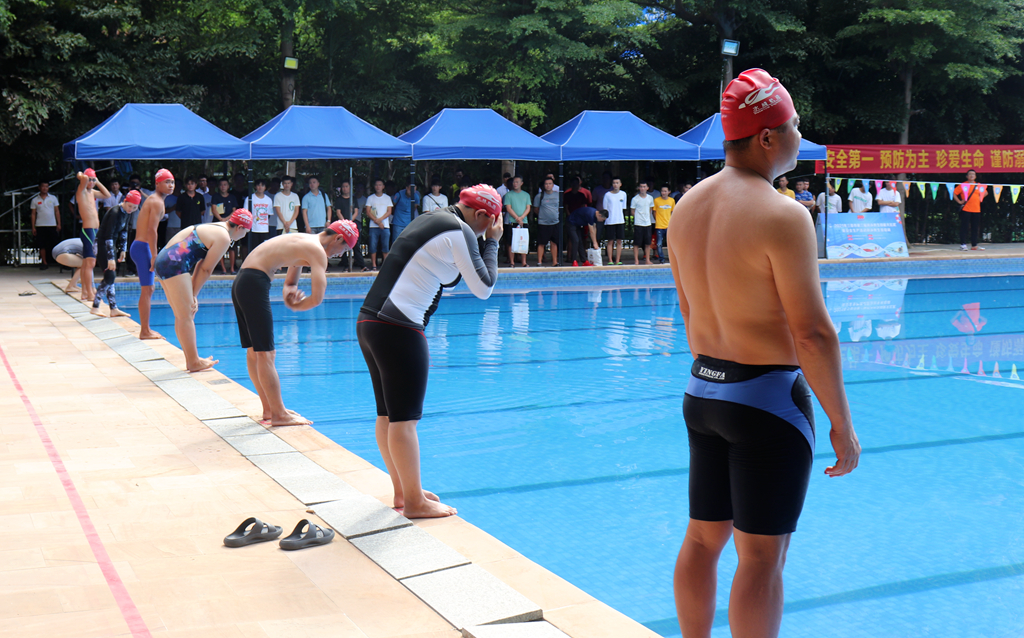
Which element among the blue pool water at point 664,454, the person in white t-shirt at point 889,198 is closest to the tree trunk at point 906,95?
the person in white t-shirt at point 889,198

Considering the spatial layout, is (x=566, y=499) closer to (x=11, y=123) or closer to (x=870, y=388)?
(x=870, y=388)

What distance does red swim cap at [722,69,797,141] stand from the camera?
227cm

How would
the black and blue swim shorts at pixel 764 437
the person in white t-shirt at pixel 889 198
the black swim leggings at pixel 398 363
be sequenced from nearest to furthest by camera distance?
the black and blue swim shorts at pixel 764 437
the black swim leggings at pixel 398 363
the person in white t-shirt at pixel 889 198

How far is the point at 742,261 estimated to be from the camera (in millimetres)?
2195

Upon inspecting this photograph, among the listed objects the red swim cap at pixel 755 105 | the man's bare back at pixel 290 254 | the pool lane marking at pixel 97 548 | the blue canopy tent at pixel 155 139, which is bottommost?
the pool lane marking at pixel 97 548

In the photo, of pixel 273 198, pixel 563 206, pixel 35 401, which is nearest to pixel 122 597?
pixel 35 401

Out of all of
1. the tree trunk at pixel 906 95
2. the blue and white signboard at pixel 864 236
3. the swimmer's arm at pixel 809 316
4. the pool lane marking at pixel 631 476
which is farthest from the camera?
the tree trunk at pixel 906 95

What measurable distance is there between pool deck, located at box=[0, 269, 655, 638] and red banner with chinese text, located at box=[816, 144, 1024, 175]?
1620cm

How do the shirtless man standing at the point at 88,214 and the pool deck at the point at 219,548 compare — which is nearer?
the pool deck at the point at 219,548

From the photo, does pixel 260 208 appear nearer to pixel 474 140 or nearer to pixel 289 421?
pixel 474 140

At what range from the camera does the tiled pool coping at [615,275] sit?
14711mm

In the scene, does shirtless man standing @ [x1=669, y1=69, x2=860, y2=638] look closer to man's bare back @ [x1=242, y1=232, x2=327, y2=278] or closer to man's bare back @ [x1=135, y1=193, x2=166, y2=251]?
man's bare back @ [x1=242, y1=232, x2=327, y2=278]

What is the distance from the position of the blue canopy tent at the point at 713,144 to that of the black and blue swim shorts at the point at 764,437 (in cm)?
1574

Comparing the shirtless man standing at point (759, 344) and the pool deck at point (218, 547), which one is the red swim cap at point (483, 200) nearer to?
the pool deck at point (218, 547)
